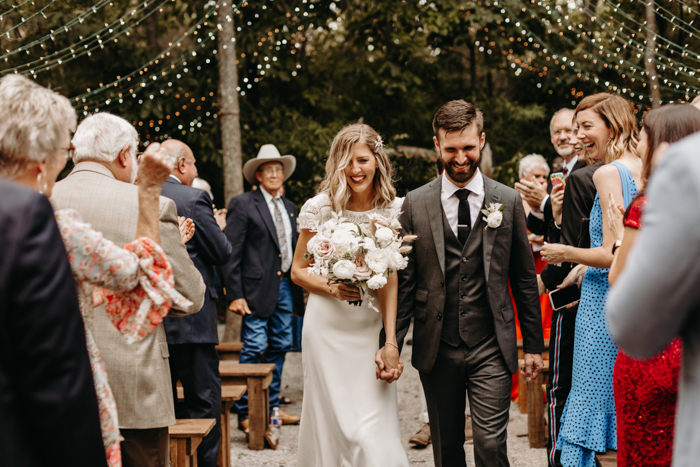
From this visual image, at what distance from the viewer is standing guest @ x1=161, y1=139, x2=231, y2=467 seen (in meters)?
4.14

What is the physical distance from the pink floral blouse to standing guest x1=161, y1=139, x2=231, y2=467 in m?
1.89

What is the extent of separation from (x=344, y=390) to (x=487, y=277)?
1.09m

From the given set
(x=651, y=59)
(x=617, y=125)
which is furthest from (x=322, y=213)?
(x=651, y=59)

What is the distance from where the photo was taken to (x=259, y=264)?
6.19 meters

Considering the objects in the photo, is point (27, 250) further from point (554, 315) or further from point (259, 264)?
point (259, 264)

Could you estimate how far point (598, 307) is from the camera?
11.4ft

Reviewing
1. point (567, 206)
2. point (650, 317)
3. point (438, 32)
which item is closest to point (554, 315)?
point (567, 206)

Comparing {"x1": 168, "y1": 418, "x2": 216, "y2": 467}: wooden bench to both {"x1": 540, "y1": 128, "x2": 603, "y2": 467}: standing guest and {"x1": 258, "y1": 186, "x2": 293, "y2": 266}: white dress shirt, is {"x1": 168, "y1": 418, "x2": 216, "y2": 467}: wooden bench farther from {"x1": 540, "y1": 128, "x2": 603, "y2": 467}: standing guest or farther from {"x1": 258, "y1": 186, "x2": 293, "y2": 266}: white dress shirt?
{"x1": 258, "y1": 186, "x2": 293, "y2": 266}: white dress shirt

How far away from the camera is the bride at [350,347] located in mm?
3496

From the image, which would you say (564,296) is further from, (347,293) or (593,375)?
(347,293)

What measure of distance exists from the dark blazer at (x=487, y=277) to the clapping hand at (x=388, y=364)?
0.11 metres

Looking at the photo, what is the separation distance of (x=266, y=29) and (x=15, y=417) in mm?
9639

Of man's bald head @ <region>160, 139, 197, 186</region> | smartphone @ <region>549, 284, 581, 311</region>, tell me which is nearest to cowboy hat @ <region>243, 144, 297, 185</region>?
man's bald head @ <region>160, 139, 197, 186</region>

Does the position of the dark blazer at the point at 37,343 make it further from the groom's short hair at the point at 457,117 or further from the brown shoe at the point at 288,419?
the brown shoe at the point at 288,419
